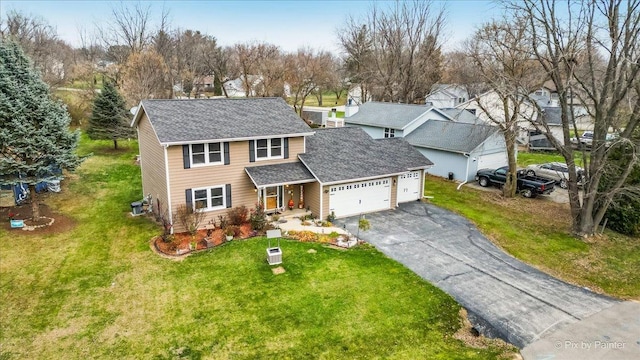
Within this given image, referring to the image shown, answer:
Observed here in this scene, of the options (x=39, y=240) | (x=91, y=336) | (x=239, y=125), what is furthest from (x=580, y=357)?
(x=39, y=240)

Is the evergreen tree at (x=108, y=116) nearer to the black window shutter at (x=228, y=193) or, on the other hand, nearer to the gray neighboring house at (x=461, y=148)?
the black window shutter at (x=228, y=193)

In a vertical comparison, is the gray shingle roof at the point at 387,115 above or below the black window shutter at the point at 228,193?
above

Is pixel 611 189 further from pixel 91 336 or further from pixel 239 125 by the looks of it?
pixel 91 336

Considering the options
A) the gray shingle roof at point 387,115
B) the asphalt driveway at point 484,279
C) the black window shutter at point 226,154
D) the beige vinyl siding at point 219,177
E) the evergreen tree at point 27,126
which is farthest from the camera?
the gray shingle roof at point 387,115

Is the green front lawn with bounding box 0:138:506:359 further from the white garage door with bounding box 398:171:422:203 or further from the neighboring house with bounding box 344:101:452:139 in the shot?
the neighboring house with bounding box 344:101:452:139

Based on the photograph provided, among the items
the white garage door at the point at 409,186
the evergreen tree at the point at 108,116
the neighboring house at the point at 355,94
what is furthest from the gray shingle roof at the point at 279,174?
the neighboring house at the point at 355,94

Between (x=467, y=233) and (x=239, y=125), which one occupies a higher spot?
(x=239, y=125)

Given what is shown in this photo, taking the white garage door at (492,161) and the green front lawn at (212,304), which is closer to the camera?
the green front lawn at (212,304)
